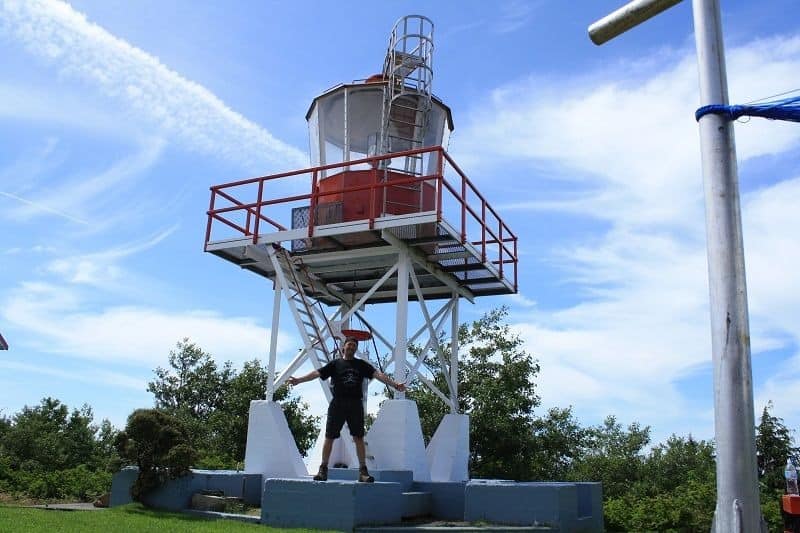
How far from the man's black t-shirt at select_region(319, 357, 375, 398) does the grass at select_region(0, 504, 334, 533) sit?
6.57 feet

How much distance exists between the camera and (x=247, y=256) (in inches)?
597

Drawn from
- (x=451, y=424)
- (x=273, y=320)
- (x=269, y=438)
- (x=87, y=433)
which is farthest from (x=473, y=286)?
(x=87, y=433)

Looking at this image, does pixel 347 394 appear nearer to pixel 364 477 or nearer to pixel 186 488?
pixel 364 477

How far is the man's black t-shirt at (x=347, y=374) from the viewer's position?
1040 cm

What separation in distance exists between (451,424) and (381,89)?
7431 mm

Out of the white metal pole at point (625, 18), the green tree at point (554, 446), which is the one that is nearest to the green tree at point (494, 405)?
the green tree at point (554, 446)

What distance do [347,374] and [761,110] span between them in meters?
6.80

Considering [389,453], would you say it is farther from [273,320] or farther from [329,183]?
[329,183]

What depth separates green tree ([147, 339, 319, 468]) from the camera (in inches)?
1060

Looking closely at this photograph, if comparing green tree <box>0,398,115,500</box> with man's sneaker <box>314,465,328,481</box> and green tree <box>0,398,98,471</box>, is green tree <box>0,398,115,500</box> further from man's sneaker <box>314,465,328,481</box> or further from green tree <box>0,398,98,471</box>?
man's sneaker <box>314,465,328,481</box>

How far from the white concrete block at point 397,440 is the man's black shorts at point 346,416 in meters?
2.28

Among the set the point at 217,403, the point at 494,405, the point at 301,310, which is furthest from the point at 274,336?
the point at 217,403

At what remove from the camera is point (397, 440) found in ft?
41.9

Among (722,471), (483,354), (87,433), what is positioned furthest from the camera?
(87,433)
